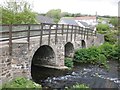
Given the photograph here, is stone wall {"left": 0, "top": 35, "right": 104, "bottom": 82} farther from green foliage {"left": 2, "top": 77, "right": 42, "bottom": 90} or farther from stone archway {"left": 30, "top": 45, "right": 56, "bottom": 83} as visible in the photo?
stone archway {"left": 30, "top": 45, "right": 56, "bottom": 83}

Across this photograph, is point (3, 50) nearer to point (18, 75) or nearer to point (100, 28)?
point (18, 75)

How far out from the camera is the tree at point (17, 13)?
88.1ft

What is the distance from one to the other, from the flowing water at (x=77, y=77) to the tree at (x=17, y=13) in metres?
6.51

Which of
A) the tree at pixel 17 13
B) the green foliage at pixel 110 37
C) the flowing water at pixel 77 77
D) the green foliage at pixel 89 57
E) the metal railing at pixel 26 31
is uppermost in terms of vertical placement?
the tree at pixel 17 13

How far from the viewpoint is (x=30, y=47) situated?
1692 cm

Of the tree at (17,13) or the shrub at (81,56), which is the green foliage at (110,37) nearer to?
the shrub at (81,56)

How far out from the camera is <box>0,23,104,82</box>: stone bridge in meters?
14.1

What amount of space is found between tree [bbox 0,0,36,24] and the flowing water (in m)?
6.51

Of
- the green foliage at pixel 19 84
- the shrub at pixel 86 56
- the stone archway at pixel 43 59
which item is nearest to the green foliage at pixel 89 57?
the shrub at pixel 86 56

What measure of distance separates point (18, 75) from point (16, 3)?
658 inches

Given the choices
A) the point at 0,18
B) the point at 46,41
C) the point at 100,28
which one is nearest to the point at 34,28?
the point at 46,41

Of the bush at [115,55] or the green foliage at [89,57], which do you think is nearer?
the green foliage at [89,57]

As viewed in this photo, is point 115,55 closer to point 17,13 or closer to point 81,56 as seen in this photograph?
point 81,56

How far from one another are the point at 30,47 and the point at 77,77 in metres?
5.15
